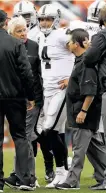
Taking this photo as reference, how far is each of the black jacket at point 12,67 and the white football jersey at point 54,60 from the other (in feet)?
3.75

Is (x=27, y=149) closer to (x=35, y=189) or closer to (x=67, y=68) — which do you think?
(x=35, y=189)

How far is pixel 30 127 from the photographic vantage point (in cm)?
908

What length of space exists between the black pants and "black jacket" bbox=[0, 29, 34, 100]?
3.5 inches

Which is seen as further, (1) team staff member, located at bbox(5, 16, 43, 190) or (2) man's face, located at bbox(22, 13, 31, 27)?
(2) man's face, located at bbox(22, 13, 31, 27)

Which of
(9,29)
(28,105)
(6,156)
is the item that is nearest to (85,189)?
(28,105)

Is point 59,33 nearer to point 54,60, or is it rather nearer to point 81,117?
point 54,60

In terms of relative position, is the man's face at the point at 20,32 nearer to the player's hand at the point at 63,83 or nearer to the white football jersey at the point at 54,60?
the white football jersey at the point at 54,60

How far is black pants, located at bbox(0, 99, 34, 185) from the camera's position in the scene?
8.19 m

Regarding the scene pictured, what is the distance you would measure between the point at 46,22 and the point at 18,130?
1.75 m

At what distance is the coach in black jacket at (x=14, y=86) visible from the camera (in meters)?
8.15

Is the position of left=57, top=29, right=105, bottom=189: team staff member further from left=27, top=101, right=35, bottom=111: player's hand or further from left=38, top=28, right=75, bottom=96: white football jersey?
left=38, top=28, right=75, bottom=96: white football jersey

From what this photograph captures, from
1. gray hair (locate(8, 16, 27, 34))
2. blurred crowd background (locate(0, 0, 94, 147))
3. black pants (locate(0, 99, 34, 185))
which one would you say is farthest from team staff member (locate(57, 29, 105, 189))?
blurred crowd background (locate(0, 0, 94, 147))

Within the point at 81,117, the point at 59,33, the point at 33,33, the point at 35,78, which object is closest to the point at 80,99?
the point at 81,117

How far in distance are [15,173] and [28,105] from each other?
2.54 feet
